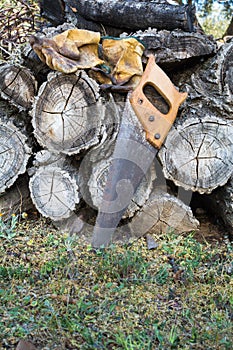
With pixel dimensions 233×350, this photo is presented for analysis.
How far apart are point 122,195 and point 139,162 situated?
26 cm

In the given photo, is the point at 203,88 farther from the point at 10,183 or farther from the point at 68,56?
the point at 10,183

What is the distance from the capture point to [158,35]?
3.66m

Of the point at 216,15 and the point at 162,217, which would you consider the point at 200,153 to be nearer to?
the point at 162,217

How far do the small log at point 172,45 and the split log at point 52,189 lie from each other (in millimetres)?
1031

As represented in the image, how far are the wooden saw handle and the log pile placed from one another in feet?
0.24

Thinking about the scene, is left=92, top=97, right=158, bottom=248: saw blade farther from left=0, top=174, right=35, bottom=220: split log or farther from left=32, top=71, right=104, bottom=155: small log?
left=0, top=174, right=35, bottom=220: split log

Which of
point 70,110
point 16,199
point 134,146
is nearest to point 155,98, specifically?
point 134,146

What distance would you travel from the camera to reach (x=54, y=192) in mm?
3520

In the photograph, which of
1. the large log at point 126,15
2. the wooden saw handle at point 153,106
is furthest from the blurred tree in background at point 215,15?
the wooden saw handle at point 153,106

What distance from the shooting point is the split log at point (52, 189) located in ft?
11.5

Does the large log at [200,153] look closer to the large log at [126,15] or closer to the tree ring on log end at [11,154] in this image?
the large log at [126,15]

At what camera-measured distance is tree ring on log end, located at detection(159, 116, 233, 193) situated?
348cm

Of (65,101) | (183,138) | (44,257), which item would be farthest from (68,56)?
(44,257)

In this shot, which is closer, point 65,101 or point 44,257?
point 44,257
